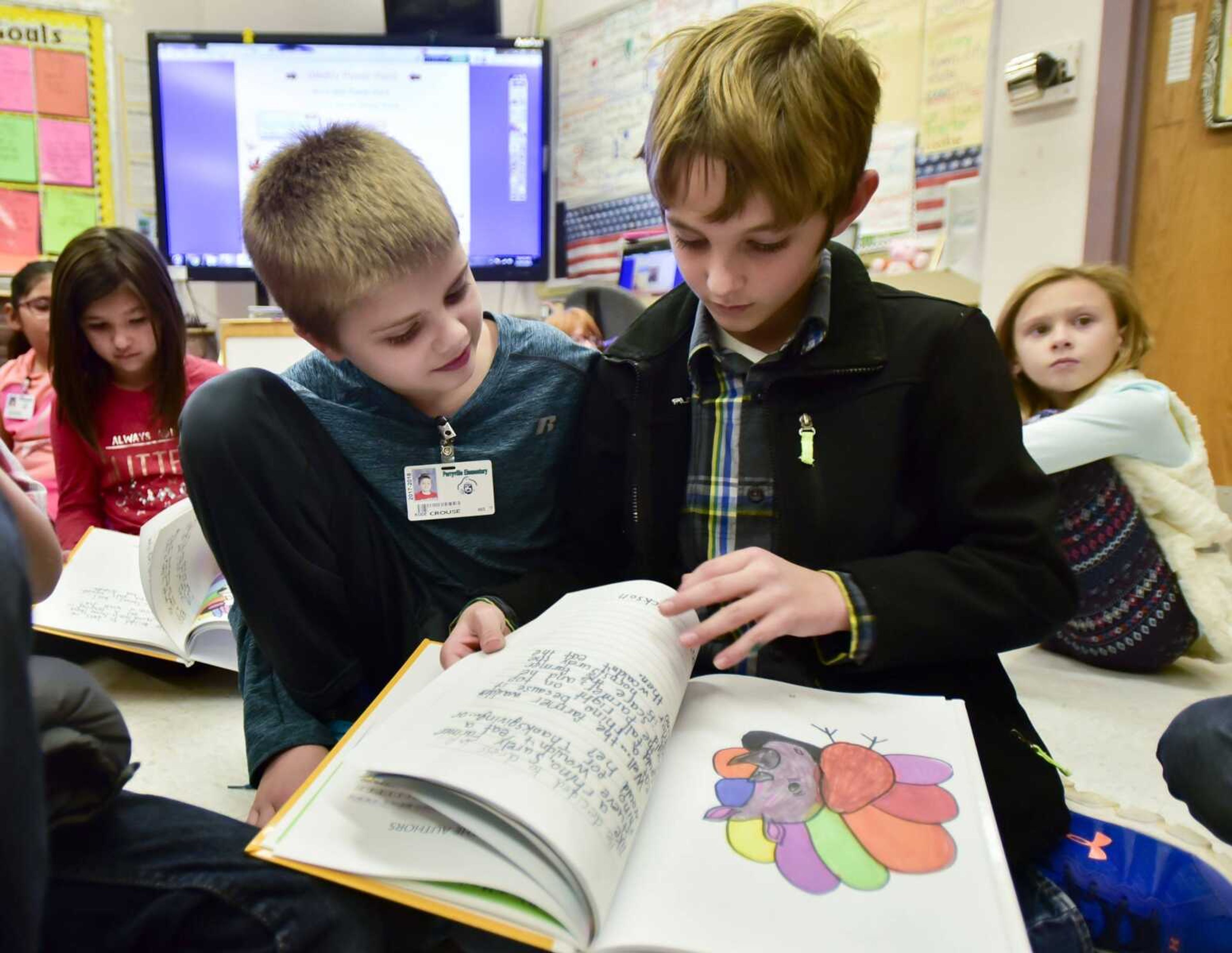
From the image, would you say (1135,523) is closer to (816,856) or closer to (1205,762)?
(1205,762)

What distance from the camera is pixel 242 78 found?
6.81ft

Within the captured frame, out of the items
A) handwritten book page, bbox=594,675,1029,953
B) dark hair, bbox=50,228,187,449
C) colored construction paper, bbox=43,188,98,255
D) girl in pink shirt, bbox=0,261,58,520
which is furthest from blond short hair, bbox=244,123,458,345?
colored construction paper, bbox=43,188,98,255

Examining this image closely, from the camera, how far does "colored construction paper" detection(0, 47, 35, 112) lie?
8.11 feet

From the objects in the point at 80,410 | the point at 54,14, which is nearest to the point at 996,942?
the point at 80,410

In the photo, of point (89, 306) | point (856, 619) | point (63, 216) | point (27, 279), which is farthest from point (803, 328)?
point (63, 216)

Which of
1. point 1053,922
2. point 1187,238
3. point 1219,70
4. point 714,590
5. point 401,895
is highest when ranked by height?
point 1219,70

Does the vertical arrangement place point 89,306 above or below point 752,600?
above

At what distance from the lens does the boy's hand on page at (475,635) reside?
0.57 m

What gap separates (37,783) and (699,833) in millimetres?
291

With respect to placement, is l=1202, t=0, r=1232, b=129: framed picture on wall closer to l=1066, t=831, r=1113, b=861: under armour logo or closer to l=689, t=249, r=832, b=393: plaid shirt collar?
l=689, t=249, r=832, b=393: plaid shirt collar

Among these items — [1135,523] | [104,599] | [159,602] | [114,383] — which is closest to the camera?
[159,602]

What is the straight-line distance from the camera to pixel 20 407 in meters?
1.95

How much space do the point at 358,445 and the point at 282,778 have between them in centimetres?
31

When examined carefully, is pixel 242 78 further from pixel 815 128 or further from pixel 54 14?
pixel 815 128
